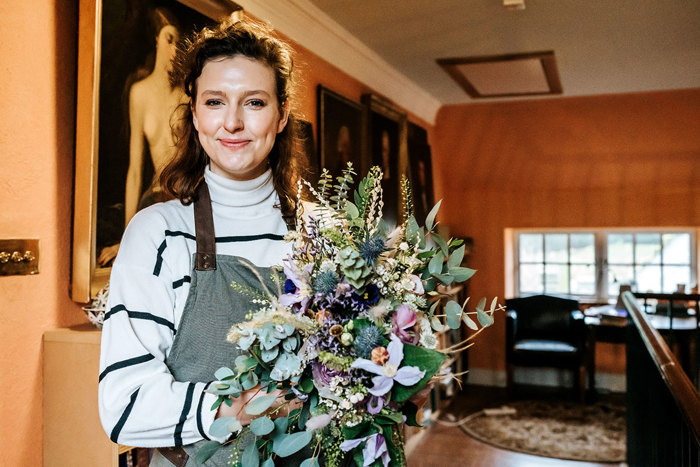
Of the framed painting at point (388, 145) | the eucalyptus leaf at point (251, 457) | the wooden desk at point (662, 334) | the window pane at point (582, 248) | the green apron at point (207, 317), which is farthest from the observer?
the window pane at point (582, 248)

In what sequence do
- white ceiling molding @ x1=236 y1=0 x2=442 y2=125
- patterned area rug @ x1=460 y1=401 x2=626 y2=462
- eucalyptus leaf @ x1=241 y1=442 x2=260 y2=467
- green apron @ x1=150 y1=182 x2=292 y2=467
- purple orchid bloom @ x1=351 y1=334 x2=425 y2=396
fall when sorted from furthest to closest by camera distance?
patterned area rug @ x1=460 y1=401 x2=626 y2=462 < white ceiling molding @ x1=236 y1=0 x2=442 y2=125 < green apron @ x1=150 y1=182 x2=292 y2=467 < eucalyptus leaf @ x1=241 y1=442 x2=260 y2=467 < purple orchid bloom @ x1=351 y1=334 x2=425 y2=396

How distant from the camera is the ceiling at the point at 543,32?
3.66 metres

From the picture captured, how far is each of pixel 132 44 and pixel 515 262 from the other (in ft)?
19.8

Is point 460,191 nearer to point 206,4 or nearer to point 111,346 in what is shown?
point 206,4

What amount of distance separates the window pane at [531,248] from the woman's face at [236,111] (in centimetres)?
643

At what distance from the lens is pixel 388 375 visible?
96 centimetres

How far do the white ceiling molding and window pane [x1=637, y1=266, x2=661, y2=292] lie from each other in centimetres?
318

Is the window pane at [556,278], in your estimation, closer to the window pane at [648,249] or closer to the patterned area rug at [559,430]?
the window pane at [648,249]

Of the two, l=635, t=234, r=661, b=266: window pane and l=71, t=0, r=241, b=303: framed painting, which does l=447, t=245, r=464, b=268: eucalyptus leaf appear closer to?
l=71, t=0, r=241, b=303: framed painting

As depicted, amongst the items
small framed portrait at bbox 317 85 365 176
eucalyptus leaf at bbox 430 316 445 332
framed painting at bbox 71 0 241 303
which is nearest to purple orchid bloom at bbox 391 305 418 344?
eucalyptus leaf at bbox 430 316 445 332

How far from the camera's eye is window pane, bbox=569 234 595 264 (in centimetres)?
712

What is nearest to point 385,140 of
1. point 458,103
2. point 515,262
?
point 458,103

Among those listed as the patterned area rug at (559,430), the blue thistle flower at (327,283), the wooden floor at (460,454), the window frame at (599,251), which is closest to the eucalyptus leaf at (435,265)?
the blue thistle flower at (327,283)

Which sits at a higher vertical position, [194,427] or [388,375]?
[388,375]
